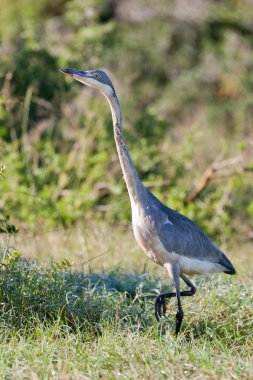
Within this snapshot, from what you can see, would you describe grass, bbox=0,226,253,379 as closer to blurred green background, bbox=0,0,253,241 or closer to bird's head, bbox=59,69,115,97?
bird's head, bbox=59,69,115,97

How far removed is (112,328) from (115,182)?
504 cm

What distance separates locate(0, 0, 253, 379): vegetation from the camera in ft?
16.3

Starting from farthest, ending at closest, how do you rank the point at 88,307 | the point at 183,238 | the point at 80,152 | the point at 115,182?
the point at 80,152
the point at 115,182
the point at 183,238
the point at 88,307

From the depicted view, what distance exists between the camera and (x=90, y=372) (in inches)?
176

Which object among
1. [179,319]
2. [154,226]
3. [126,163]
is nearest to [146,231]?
[154,226]

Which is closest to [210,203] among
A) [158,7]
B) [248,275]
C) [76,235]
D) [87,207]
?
[87,207]

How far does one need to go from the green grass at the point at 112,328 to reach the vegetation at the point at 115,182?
1 cm

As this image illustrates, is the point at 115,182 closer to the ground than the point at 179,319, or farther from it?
closer to the ground

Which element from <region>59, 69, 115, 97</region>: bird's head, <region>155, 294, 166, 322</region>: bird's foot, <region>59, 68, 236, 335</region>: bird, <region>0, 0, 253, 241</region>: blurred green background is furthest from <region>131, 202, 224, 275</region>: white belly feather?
<region>0, 0, 253, 241</region>: blurred green background

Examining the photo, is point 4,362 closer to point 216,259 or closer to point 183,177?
point 216,259

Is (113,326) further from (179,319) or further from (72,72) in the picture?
(72,72)

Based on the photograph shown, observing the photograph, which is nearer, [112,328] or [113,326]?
[112,328]

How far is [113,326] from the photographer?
5.34 m

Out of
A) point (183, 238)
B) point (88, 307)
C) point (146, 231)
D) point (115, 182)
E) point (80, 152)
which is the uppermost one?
point (146, 231)
